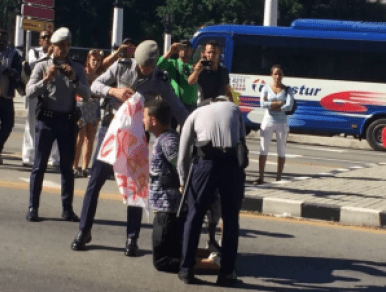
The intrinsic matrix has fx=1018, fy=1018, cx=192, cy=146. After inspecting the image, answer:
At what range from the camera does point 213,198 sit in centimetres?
734

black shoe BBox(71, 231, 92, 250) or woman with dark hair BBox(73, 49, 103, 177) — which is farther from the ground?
woman with dark hair BBox(73, 49, 103, 177)

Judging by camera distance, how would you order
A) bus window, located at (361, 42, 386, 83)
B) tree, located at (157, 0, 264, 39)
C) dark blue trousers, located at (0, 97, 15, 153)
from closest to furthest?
dark blue trousers, located at (0, 97, 15, 153)
bus window, located at (361, 42, 386, 83)
tree, located at (157, 0, 264, 39)

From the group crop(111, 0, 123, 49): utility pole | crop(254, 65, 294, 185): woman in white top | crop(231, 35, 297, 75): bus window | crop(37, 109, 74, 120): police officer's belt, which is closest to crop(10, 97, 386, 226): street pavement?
crop(254, 65, 294, 185): woman in white top

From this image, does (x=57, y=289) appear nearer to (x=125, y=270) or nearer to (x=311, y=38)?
(x=125, y=270)

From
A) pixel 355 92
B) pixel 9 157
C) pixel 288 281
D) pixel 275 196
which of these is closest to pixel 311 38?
pixel 355 92

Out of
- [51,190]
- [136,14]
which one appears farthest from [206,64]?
[136,14]

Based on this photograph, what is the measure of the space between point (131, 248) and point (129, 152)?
0.80m

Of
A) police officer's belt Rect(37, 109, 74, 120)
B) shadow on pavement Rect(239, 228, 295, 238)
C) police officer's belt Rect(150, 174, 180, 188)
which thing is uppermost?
police officer's belt Rect(37, 109, 74, 120)

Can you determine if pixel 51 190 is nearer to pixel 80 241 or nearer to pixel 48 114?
pixel 48 114

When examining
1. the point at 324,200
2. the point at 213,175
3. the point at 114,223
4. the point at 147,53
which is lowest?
the point at 114,223

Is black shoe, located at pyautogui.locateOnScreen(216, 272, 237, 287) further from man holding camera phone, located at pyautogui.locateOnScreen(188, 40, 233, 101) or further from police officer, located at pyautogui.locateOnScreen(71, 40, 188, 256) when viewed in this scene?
man holding camera phone, located at pyautogui.locateOnScreen(188, 40, 233, 101)

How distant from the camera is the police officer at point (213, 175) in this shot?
7250 mm

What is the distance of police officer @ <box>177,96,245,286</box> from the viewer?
7250 millimetres

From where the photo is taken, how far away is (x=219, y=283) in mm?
7293
